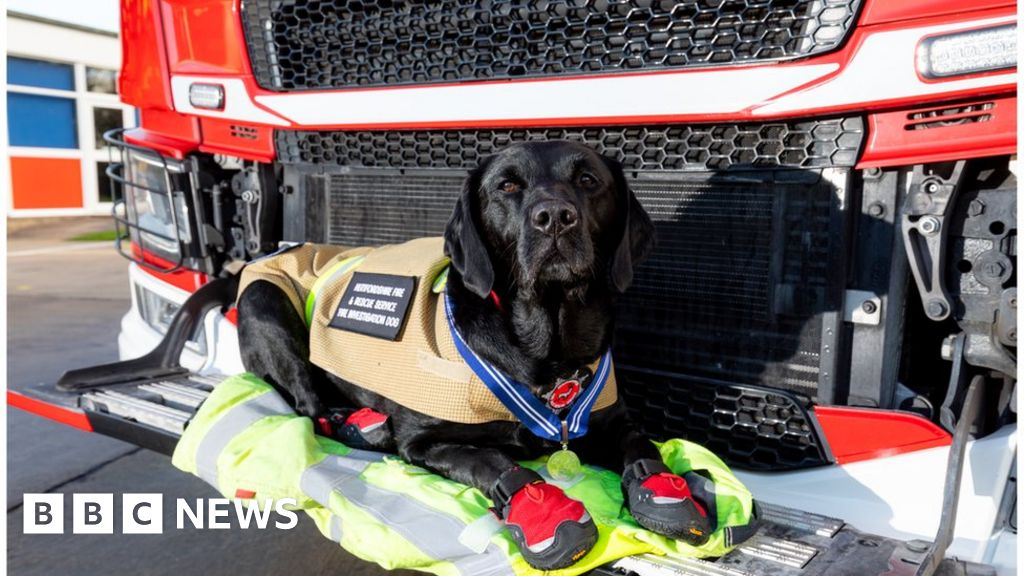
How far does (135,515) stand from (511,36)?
2.23 meters

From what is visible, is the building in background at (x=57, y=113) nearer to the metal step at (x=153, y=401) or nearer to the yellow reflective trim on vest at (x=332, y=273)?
the metal step at (x=153, y=401)

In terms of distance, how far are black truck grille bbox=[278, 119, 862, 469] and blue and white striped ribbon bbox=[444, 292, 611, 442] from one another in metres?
0.32

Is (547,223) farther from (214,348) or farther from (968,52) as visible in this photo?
(214,348)

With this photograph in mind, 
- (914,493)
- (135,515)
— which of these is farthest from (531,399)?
(135,515)

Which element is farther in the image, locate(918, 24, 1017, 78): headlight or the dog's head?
the dog's head

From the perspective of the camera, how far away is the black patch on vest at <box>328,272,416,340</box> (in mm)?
2551

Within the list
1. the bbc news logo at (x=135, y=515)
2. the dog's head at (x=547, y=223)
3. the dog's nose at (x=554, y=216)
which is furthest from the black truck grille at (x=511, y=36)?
the bbc news logo at (x=135, y=515)

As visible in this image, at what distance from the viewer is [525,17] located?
8.34 feet

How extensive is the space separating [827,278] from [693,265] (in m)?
0.40

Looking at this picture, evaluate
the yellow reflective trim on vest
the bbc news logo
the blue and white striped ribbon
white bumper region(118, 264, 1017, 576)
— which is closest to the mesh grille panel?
the yellow reflective trim on vest

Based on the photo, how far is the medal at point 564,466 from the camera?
224 centimetres

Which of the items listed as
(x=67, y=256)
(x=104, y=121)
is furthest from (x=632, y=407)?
(x=104, y=121)

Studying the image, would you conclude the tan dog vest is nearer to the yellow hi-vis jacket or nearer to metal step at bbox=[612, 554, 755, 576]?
the yellow hi-vis jacket

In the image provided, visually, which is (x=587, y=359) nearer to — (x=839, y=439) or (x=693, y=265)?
(x=693, y=265)
